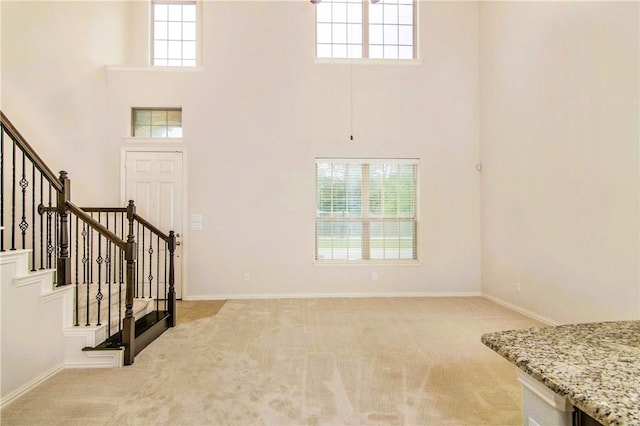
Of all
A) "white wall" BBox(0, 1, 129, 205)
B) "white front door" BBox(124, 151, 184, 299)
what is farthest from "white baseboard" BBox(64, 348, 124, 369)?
"white wall" BBox(0, 1, 129, 205)

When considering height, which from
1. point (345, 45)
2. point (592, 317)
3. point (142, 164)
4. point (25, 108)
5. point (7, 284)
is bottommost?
point (592, 317)

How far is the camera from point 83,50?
15.1 ft

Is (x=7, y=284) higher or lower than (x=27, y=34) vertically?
lower

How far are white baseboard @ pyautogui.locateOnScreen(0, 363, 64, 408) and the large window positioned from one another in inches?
139

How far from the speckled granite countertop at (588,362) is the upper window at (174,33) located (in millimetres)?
6128

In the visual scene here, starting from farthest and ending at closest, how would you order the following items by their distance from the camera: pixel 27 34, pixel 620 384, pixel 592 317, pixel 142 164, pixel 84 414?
pixel 142 164
pixel 27 34
pixel 592 317
pixel 84 414
pixel 620 384

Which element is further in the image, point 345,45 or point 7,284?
point 345,45

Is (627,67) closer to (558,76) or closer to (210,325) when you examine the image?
(558,76)

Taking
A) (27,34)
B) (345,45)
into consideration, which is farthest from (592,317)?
(27,34)

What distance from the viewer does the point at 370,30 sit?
557cm

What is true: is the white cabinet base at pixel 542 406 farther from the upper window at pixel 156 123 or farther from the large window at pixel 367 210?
the upper window at pixel 156 123

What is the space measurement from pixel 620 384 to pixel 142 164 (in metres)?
5.72

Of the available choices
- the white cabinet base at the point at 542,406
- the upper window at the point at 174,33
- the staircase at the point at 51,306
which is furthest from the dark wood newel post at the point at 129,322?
the upper window at the point at 174,33

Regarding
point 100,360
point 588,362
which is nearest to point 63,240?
point 100,360
